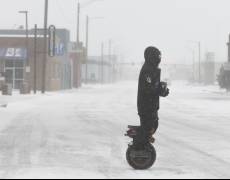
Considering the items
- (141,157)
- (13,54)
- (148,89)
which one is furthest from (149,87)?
(13,54)

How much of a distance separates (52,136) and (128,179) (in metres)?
6.66

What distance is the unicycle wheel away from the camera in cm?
966

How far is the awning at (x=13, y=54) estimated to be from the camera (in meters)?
62.9

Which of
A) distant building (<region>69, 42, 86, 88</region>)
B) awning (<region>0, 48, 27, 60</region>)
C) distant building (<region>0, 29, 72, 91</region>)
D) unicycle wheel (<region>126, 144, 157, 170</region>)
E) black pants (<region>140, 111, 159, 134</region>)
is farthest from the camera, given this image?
distant building (<region>69, 42, 86, 88</region>)

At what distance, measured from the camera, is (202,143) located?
559 inches

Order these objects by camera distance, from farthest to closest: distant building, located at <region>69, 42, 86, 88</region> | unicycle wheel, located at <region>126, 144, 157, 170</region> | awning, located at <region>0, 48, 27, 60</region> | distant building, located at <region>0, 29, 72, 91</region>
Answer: distant building, located at <region>69, 42, 86, 88</region>, distant building, located at <region>0, 29, 72, 91</region>, awning, located at <region>0, 48, 27, 60</region>, unicycle wheel, located at <region>126, 144, 157, 170</region>

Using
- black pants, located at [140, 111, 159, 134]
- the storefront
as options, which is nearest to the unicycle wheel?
black pants, located at [140, 111, 159, 134]

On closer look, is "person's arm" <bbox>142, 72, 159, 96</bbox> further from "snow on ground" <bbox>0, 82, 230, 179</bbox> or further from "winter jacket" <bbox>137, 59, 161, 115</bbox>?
"snow on ground" <bbox>0, 82, 230, 179</bbox>

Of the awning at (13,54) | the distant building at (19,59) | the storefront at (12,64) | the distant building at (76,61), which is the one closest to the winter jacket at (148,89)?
the distant building at (19,59)

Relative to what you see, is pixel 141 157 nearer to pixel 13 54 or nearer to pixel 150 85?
pixel 150 85

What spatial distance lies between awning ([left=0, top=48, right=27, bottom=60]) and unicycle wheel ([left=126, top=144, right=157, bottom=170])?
5392 centimetres

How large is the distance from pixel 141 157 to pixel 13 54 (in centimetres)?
5460

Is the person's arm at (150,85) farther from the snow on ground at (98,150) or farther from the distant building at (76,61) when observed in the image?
the distant building at (76,61)

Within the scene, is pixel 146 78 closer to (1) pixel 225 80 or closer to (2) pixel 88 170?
(2) pixel 88 170
